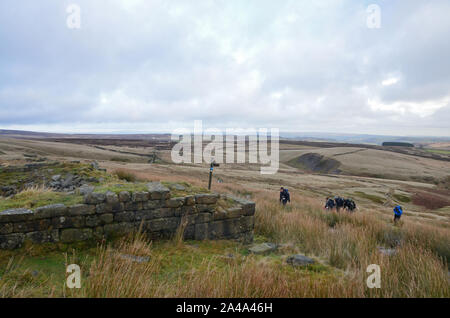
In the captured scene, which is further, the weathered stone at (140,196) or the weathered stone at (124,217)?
the weathered stone at (140,196)

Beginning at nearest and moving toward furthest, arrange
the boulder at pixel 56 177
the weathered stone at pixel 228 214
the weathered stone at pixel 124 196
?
the weathered stone at pixel 124 196
the weathered stone at pixel 228 214
the boulder at pixel 56 177

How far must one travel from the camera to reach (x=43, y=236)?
481cm

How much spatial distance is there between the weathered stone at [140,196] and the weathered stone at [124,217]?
0.34 meters

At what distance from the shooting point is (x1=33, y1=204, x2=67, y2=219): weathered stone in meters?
4.78

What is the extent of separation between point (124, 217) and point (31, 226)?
1.69 m

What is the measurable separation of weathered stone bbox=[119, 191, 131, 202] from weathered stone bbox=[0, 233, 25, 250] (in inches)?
73.5

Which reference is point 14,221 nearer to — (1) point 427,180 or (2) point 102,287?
(2) point 102,287

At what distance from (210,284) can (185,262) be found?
1.80m

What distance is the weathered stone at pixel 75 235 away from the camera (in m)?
4.94

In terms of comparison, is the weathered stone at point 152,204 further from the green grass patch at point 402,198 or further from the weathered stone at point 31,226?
the green grass patch at point 402,198

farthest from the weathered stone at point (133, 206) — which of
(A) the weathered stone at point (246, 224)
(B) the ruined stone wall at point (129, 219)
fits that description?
(A) the weathered stone at point (246, 224)

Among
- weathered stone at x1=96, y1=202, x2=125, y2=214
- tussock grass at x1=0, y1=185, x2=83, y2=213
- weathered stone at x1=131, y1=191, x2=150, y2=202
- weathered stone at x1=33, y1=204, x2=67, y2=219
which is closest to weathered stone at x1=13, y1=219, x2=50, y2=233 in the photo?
weathered stone at x1=33, y1=204, x2=67, y2=219
